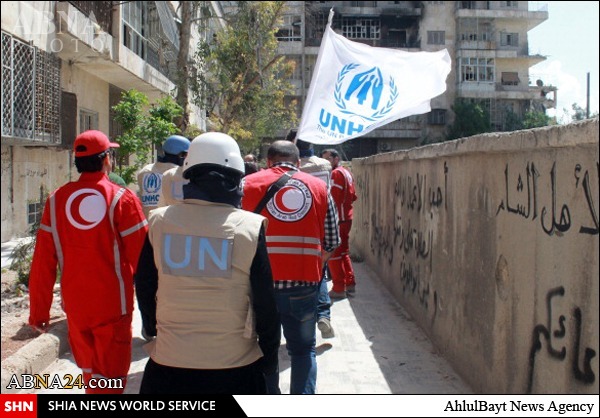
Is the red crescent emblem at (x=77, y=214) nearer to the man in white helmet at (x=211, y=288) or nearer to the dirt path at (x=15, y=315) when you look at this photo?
the man in white helmet at (x=211, y=288)

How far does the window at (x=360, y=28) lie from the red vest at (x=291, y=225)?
48.5 meters

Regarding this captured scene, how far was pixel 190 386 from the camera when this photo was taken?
245 cm

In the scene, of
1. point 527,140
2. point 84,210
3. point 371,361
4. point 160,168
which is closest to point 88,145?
point 84,210

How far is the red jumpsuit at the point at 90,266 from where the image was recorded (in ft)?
11.3

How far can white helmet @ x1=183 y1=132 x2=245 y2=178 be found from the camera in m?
2.53

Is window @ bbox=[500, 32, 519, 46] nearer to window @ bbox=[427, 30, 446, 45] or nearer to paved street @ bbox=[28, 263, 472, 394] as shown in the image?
window @ bbox=[427, 30, 446, 45]

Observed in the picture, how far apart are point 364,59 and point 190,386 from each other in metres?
4.20

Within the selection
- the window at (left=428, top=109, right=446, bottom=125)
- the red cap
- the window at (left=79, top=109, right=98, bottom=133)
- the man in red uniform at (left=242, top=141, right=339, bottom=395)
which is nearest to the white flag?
the man in red uniform at (left=242, top=141, right=339, bottom=395)

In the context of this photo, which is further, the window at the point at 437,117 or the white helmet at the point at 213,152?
the window at the point at 437,117

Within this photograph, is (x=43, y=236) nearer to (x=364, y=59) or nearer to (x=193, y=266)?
(x=193, y=266)

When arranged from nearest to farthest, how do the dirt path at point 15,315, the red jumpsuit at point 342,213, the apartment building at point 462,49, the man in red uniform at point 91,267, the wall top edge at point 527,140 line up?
the wall top edge at point 527,140
the man in red uniform at point 91,267
the dirt path at point 15,315
the red jumpsuit at point 342,213
the apartment building at point 462,49

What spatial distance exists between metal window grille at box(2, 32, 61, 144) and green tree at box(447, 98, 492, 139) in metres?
39.6

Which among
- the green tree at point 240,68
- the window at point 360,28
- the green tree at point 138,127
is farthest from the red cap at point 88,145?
the window at point 360,28

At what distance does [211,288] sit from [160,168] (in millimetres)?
3247
